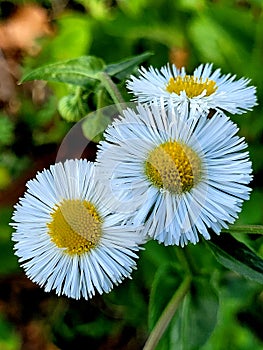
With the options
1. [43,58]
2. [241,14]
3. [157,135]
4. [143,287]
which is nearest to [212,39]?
[241,14]

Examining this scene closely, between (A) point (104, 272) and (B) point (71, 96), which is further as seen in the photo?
(B) point (71, 96)

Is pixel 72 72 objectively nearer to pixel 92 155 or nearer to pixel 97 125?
pixel 97 125

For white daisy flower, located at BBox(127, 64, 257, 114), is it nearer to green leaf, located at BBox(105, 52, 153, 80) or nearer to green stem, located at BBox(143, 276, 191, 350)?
green leaf, located at BBox(105, 52, 153, 80)

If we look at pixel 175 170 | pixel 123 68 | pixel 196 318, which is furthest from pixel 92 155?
pixel 175 170

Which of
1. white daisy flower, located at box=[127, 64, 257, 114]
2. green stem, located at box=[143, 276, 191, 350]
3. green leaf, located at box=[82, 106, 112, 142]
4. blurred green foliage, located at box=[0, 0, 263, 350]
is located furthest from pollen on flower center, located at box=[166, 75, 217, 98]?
blurred green foliage, located at box=[0, 0, 263, 350]

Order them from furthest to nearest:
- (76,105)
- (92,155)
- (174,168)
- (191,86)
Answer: (92,155)
(76,105)
(191,86)
(174,168)

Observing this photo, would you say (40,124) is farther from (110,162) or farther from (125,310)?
(110,162)

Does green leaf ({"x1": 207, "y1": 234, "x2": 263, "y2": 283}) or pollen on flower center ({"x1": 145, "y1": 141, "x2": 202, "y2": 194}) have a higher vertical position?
pollen on flower center ({"x1": 145, "y1": 141, "x2": 202, "y2": 194})
